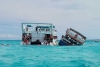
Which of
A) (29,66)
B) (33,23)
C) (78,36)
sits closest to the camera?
(29,66)

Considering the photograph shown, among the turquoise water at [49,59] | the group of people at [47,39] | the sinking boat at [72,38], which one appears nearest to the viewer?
the turquoise water at [49,59]

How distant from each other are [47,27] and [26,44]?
8611 mm

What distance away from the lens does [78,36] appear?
5656cm

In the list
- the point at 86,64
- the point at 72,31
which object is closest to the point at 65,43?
the point at 72,31

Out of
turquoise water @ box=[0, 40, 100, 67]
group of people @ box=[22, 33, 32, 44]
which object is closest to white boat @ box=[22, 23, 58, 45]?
group of people @ box=[22, 33, 32, 44]

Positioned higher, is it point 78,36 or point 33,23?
point 33,23

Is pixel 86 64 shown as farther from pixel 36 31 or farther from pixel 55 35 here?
pixel 55 35

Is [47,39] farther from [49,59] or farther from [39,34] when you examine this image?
[49,59]

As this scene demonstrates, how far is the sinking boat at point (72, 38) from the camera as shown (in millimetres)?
56281

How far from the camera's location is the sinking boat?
56.3m

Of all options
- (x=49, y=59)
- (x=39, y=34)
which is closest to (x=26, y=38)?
(x=39, y=34)

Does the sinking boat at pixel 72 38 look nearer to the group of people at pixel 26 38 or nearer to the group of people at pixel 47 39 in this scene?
the group of people at pixel 47 39

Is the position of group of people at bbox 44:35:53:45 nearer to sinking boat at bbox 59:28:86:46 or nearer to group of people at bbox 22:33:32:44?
sinking boat at bbox 59:28:86:46

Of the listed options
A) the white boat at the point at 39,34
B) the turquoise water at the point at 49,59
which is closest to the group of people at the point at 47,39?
the white boat at the point at 39,34
